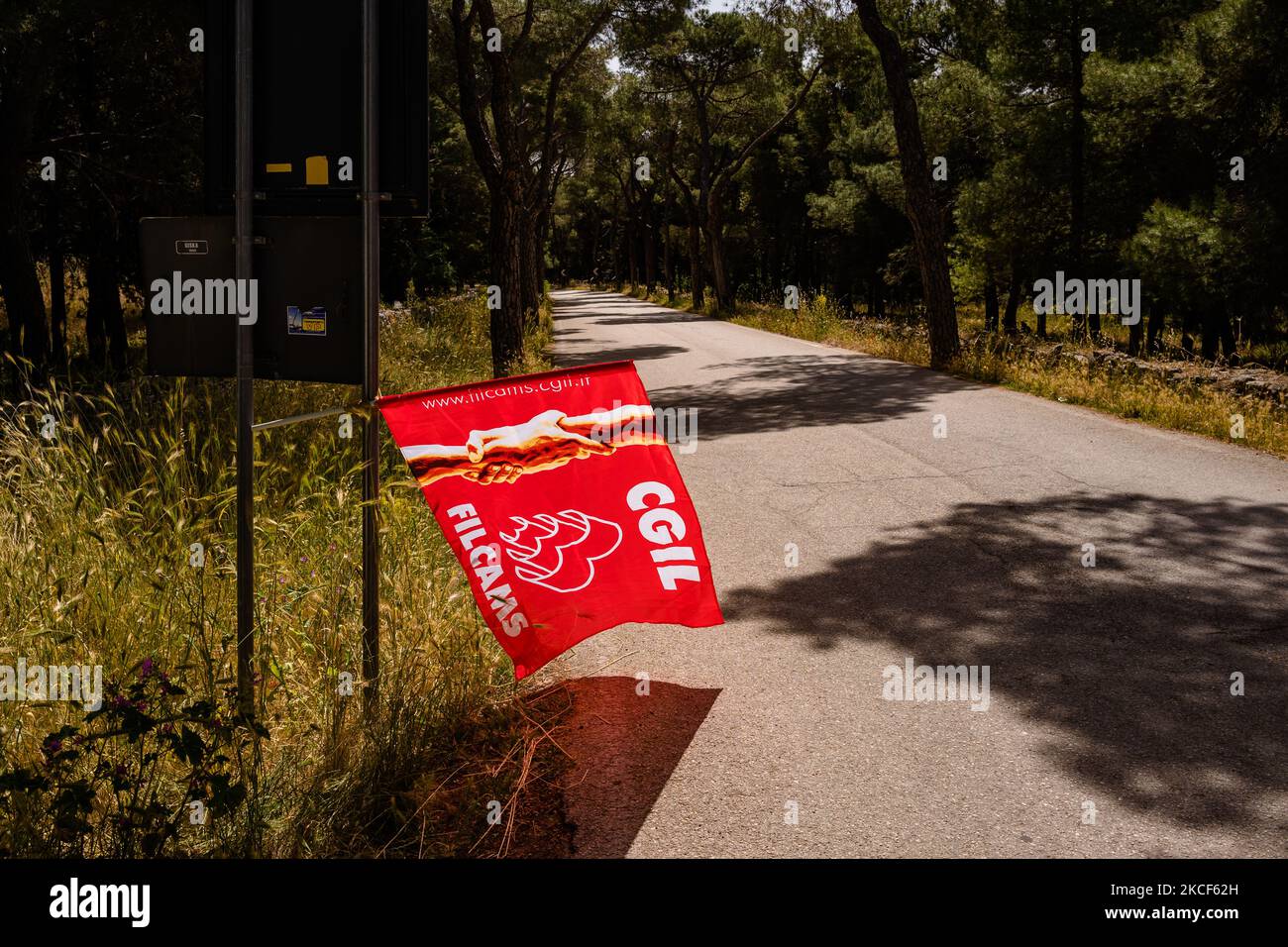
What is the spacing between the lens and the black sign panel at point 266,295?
4.07m

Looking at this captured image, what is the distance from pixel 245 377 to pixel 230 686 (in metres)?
1.12

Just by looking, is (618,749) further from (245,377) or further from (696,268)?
(696,268)

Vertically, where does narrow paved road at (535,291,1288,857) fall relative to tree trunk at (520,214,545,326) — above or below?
below

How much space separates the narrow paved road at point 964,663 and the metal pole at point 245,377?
4.13ft

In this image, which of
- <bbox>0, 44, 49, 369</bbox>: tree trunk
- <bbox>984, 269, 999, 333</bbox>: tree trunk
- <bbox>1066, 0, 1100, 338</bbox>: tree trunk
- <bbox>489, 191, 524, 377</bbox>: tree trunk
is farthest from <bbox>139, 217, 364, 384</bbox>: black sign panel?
<bbox>984, 269, 999, 333</bbox>: tree trunk

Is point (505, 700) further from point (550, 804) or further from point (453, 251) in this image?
point (453, 251)

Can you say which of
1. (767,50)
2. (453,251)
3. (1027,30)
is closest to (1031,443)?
(1027,30)

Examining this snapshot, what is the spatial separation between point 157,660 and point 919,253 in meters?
17.2

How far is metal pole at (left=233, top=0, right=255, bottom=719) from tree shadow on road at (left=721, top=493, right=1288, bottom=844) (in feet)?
8.73

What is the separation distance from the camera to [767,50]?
36844mm

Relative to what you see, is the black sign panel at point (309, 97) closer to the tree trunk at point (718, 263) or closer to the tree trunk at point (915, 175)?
the tree trunk at point (915, 175)

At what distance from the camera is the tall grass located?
10.8 ft

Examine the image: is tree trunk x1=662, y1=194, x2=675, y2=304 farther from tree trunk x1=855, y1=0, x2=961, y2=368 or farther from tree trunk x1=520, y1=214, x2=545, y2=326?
tree trunk x1=855, y1=0, x2=961, y2=368

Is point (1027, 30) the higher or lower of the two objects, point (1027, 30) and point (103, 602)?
the higher
